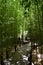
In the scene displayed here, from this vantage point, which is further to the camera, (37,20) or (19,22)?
(19,22)

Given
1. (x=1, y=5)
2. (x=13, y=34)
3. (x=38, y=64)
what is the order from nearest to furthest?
(x=1, y=5)
(x=38, y=64)
(x=13, y=34)

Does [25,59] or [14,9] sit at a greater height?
[14,9]

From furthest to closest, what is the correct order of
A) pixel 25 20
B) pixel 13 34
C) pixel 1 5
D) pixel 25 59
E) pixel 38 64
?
1. pixel 25 20
2. pixel 25 59
3. pixel 13 34
4. pixel 38 64
5. pixel 1 5

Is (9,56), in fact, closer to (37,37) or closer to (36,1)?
(37,37)

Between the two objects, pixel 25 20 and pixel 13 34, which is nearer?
pixel 13 34

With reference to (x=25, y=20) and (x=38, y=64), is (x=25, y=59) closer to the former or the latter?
(x=38, y=64)

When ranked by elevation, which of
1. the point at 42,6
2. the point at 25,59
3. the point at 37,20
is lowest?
the point at 25,59

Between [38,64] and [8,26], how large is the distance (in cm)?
491

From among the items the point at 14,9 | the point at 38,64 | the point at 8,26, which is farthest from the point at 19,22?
the point at 38,64

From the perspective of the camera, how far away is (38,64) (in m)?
19.1

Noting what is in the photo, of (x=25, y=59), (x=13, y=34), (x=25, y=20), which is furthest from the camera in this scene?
(x=25, y=20)

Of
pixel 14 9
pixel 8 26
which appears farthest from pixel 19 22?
pixel 8 26

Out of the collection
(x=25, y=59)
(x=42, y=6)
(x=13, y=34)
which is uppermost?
(x=42, y=6)

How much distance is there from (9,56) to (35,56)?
3.03 m
